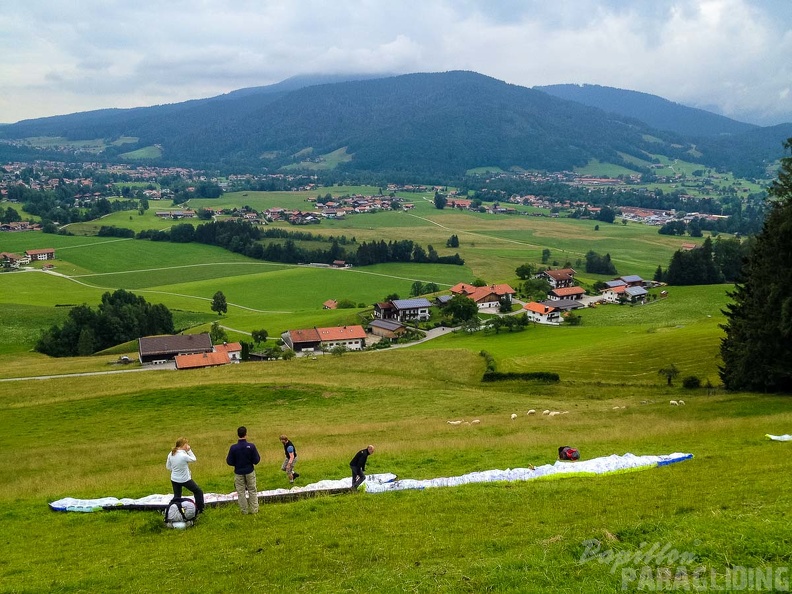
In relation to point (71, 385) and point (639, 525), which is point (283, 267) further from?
point (639, 525)

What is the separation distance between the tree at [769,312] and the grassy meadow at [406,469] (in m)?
2.47

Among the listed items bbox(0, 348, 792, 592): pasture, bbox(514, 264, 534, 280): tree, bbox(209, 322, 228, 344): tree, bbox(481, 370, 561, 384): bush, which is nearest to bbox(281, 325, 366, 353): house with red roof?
bbox(209, 322, 228, 344): tree

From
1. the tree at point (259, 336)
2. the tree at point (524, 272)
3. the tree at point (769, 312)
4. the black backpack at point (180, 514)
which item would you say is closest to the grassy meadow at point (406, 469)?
the black backpack at point (180, 514)

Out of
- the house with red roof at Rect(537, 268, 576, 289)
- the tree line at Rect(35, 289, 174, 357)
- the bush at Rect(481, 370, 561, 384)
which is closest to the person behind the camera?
the bush at Rect(481, 370, 561, 384)

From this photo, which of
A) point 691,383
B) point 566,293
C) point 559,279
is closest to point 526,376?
point 691,383

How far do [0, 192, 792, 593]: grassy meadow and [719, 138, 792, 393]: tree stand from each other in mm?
2466

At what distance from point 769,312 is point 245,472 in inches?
1244

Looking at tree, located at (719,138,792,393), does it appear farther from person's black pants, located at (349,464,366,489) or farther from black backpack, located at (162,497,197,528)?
black backpack, located at (162,497,197,528)

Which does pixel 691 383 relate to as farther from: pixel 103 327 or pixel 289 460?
pixel 103 327

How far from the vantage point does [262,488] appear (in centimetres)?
1828

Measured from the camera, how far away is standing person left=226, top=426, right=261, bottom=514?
15.1m

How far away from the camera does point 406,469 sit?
66.0 ft

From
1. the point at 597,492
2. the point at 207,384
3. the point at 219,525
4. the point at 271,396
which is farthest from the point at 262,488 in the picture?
the point at 207,384

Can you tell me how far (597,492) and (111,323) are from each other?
9450 cm
